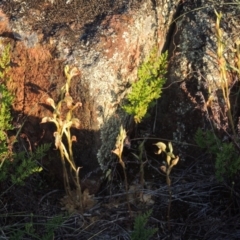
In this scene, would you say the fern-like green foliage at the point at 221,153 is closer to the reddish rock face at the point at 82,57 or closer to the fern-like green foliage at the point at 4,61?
the reddish rock face at the point at 82,57

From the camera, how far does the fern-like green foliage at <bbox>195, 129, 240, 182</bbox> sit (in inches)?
104

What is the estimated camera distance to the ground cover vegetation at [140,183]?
8.77 feet

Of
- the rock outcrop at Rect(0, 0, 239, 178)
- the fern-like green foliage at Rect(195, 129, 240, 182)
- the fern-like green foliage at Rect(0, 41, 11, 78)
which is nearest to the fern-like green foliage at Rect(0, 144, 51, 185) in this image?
the rock outcrop at Rect(0, 0, 239, 178)

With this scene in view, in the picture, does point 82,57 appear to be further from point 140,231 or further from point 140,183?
point 140,231

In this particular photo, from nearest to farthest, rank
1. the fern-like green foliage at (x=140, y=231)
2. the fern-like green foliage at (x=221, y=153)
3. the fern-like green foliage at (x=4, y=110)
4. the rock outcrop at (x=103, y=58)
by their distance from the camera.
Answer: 1. the fern-like green foliage at (x=140, y=231)
2. the fern-like green foliage at (x=221, y=153)
3. the fern-like green foliage at (x=4, y=110)
4. the rock outcrop at (x=103, y=58)

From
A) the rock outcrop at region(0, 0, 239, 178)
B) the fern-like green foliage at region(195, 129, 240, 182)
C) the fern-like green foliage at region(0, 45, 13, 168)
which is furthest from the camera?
the rock outcrop at region(0, 0, 239, 178)

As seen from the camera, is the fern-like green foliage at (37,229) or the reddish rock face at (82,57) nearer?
the fern-like green foliage at (37,229)

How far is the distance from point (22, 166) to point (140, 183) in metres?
0.63

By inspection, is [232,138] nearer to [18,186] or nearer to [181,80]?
[181,80]

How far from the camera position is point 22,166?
271cm

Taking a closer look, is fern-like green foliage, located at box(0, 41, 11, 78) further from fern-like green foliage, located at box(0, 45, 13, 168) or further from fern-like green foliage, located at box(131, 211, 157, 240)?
fern-like green foliage, located at box(131, 211, 157, 240)

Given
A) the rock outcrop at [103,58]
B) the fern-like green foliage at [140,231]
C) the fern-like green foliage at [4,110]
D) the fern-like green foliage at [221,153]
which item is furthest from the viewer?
the rock outcrop at [103,58]

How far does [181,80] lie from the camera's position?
3.11 metres

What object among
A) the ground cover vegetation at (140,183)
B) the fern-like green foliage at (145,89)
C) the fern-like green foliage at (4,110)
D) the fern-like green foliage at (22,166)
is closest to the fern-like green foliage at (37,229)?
the ground cover vegetation at (140,183)
